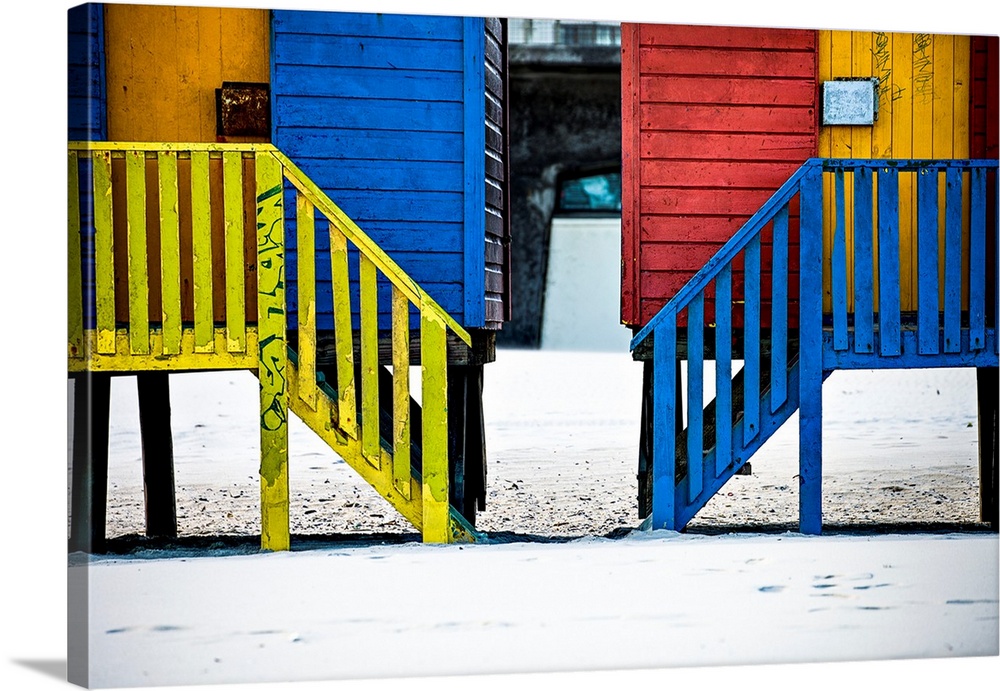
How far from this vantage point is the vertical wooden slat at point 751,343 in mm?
5473

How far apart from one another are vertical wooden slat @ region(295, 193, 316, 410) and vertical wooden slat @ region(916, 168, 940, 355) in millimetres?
2408

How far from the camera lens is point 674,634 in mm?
4879

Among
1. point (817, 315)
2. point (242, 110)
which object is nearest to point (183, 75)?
point (242, 110)

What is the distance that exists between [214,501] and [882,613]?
3.70 m

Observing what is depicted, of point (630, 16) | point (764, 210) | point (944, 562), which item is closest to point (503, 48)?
point (630, 16)

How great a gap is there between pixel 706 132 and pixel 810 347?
105 centimetres

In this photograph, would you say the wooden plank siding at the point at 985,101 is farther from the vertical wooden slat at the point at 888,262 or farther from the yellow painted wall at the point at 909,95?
the vertical wooden slat at the point at 888,262

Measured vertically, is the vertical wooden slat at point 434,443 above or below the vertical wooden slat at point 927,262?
below

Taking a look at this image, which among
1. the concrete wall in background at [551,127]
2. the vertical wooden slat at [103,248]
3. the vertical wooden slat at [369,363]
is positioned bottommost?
the vertical wooden slat at [369,363]

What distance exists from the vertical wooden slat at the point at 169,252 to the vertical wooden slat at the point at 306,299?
1.49 feet

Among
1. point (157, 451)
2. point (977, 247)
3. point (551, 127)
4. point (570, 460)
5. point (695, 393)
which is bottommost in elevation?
point (570, 460)

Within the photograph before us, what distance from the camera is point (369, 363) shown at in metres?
5.29

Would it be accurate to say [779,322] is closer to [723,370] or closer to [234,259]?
[723,370]

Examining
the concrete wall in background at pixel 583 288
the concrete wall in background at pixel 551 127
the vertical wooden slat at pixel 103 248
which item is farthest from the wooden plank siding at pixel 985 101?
the concrete wall in background at pixel 551 127
